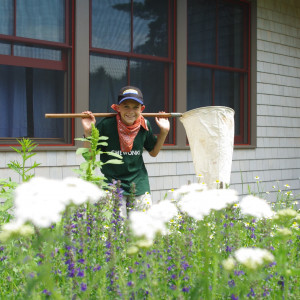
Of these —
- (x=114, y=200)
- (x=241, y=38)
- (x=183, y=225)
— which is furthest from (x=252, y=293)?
(x=241, y=38)

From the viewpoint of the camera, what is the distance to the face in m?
4.38

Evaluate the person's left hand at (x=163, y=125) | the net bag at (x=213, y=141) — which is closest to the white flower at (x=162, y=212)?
the person's left hand at (x=163, y=125)

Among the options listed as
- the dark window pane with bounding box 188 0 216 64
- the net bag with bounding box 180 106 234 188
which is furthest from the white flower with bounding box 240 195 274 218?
the dark window pane with bounding box 188 0 216 64

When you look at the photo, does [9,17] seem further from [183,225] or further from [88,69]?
[183,225]

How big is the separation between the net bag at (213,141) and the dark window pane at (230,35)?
126 inches

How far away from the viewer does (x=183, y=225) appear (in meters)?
3.11

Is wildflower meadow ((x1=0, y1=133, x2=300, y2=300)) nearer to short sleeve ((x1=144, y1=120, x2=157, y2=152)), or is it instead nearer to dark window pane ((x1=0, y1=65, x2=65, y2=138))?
short sleeve ((x1=144, y1=120, x2=157, y2=152))

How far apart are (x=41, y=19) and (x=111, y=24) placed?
3.08ft

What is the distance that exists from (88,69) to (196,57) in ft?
6.16

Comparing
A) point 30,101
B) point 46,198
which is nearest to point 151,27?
point 30,101

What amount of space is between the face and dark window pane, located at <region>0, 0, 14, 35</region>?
187 cm

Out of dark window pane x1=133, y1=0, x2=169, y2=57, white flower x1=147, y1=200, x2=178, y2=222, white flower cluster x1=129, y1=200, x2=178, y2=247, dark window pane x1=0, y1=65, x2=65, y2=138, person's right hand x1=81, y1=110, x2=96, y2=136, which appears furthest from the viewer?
dark window pane x1=133, y1=0, x2=169, y2=57

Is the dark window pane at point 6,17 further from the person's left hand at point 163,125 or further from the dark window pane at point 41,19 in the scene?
the person's left hand at point 163,125

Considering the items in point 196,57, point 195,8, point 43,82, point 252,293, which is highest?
point 195,8
